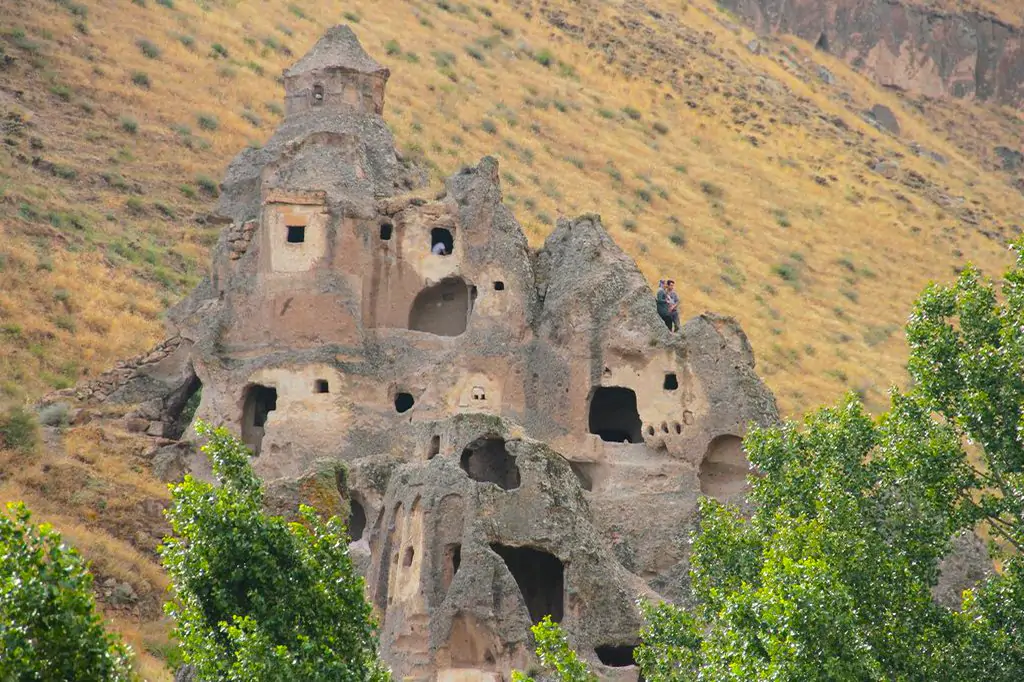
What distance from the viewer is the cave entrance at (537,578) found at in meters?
34.2

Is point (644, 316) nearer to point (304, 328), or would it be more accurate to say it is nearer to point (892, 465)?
point (304, 328)

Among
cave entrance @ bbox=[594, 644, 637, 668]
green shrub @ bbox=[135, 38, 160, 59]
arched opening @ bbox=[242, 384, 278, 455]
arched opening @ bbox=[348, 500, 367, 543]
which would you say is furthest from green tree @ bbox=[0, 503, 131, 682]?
green shrub @ bbox=[135, 38, 160, 59]

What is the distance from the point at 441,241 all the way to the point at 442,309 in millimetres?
1566

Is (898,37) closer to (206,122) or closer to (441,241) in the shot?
(206,122)

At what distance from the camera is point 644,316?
39406 millimetres

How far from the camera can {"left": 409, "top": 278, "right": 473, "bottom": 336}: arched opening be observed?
41375mm

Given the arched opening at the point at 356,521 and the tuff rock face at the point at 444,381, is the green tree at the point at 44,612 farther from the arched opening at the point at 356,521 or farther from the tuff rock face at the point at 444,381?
the arched opening at the point at 356,521

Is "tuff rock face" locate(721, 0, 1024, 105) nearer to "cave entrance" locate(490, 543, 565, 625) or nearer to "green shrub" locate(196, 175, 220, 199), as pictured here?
"green shrub" locate(196, 175, 220, 199)

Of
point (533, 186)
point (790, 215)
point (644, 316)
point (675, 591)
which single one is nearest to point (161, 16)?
point (533, 186)

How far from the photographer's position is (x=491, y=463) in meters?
35.5

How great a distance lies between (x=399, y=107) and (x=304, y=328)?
34738mm

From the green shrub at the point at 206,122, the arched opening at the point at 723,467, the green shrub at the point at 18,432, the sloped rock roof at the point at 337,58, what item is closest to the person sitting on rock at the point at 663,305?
the arched opening at the point at 723,467

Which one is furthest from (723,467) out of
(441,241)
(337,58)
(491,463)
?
(337,58)

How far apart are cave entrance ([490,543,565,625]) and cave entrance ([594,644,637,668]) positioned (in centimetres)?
141
